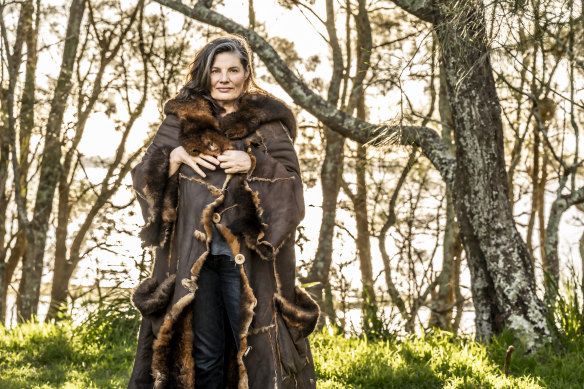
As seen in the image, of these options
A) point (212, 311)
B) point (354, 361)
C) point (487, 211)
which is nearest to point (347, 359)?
point (354, 361)

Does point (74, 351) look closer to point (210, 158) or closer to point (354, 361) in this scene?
point (354, 361)

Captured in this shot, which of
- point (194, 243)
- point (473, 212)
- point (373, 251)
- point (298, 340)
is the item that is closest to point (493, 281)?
point (473, 212)

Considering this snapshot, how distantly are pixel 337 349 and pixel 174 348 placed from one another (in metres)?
2.18

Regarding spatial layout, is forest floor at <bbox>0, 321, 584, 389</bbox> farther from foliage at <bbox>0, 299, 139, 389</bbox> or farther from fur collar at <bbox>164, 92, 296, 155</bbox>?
fur collar at <bbox>164, 92, 296, 155</bbox>

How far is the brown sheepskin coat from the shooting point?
10.3 feet

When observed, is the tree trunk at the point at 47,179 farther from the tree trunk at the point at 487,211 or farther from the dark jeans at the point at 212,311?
the dark jeans at the point at 212,311

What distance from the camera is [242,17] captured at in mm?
10156

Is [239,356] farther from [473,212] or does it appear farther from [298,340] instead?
[473,212]

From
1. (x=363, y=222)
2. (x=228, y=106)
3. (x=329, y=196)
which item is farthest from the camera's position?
(x=363, y=222)

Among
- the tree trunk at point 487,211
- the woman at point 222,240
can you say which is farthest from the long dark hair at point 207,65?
the tree trunk at point 487,211

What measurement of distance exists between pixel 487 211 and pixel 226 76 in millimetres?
2835

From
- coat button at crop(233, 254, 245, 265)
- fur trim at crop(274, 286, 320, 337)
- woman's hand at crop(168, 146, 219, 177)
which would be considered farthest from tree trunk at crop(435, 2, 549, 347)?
coat button at crop(233, 254, 245, 265)

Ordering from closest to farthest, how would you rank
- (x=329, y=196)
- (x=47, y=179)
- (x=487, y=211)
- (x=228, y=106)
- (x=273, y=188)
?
1. (x=273, y=188)
2. (x=228, y=106)
3. (x=487, y=211)
4. (x=329, y=196)
5. (x=47, y=179)

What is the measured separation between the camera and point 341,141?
925cm
